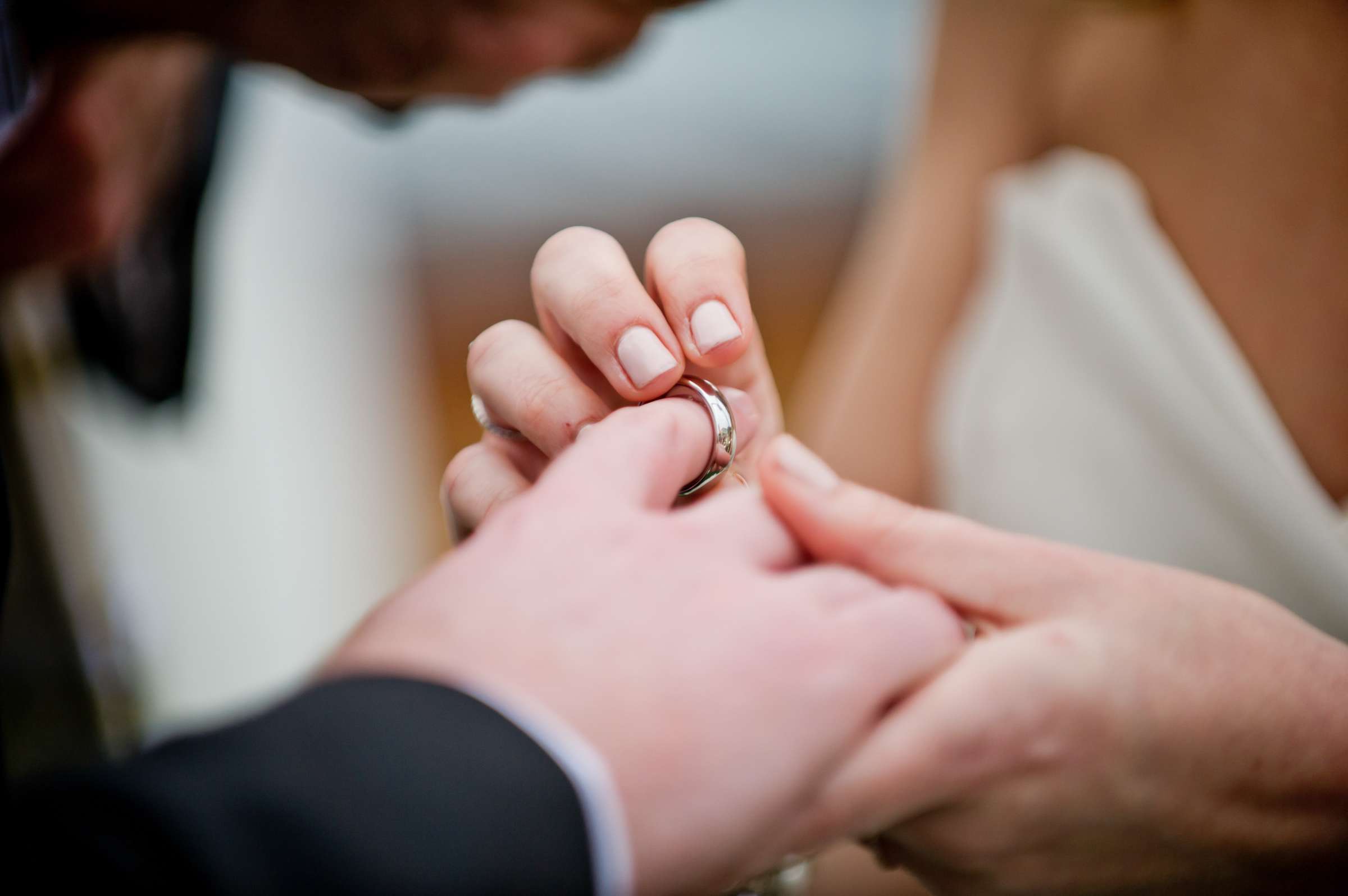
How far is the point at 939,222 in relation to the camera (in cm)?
93

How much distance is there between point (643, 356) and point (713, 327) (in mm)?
45

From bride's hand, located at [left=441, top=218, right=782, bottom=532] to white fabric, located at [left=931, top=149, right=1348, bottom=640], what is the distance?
1.24ft

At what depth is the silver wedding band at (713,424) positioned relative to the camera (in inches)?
17.7

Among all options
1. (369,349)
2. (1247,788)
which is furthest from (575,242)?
(369,349)

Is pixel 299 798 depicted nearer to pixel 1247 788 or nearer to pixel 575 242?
pixel 575 242

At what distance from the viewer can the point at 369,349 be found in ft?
6.00

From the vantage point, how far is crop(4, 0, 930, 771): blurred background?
1318mm

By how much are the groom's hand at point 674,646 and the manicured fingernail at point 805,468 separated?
29mm

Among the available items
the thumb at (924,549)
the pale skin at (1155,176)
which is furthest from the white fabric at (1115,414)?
the thumb at (924,549)

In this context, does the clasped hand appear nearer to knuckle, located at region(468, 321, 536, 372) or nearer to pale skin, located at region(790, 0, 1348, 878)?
knuckle, located at region(468, 321, 536, 372)

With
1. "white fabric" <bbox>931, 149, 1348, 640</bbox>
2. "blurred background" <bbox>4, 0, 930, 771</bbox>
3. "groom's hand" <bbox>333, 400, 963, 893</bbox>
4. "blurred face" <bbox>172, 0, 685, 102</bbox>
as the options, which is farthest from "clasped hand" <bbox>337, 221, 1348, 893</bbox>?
"blurred background" <bbox>4, 0, 930, 771</bbox>

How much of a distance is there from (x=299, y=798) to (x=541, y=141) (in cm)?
158

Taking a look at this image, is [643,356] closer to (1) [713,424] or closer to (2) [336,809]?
(1) [713,424]

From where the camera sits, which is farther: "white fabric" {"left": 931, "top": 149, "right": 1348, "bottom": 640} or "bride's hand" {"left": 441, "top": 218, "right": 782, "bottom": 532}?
"white fabric" {"left": 931, "top": 149, "right": 1348, "bottom": 640}
